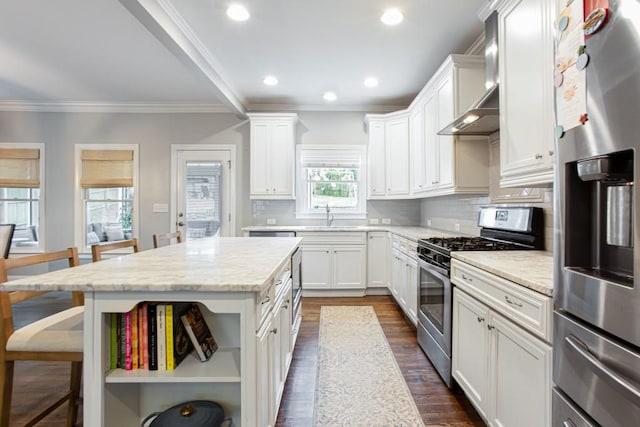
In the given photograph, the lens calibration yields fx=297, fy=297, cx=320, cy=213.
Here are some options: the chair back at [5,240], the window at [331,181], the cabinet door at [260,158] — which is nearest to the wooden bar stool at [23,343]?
the chair back at [5,240]

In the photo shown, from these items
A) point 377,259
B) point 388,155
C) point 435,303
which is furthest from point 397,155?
point 435,303

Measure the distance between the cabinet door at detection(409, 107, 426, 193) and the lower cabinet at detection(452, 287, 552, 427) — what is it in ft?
6.25

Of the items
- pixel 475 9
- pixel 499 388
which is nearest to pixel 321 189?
pixel 475 9

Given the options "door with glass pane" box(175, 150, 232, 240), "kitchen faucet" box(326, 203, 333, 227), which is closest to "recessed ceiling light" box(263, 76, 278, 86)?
"door with glass pane" box(175, 150, 232, 240)

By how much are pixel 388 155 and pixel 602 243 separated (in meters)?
3.34

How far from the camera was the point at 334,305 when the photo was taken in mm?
3684

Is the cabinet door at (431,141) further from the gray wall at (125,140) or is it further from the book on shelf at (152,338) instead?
the book on shelf at (152,338)

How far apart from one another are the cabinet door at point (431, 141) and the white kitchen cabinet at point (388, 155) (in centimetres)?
60

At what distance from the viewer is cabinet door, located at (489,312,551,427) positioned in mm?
1143

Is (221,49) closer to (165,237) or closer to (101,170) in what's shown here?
(165,237)

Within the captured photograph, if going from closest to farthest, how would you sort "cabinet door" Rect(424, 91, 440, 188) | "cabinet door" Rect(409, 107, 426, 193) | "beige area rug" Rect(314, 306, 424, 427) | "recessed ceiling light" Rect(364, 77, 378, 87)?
"beige area rug" Rect(314, 306, 424, 427) → "cabinet door" Rect(424, 91, 440, 188) → "cabinet door" Rect(409, 107, 426, 193) → "recessed ceiling light" Rect(364, 77, 378, 87)

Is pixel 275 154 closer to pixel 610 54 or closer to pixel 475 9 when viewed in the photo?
pixel 475 9

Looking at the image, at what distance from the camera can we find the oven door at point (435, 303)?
199 centimetres

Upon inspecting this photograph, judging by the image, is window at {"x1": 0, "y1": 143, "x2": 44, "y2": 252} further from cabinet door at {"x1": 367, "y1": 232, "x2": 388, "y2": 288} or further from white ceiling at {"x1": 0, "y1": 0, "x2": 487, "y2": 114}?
cabinet door at {"x1": 367, "y1": 232, "x2": 388, "y2": 288}
